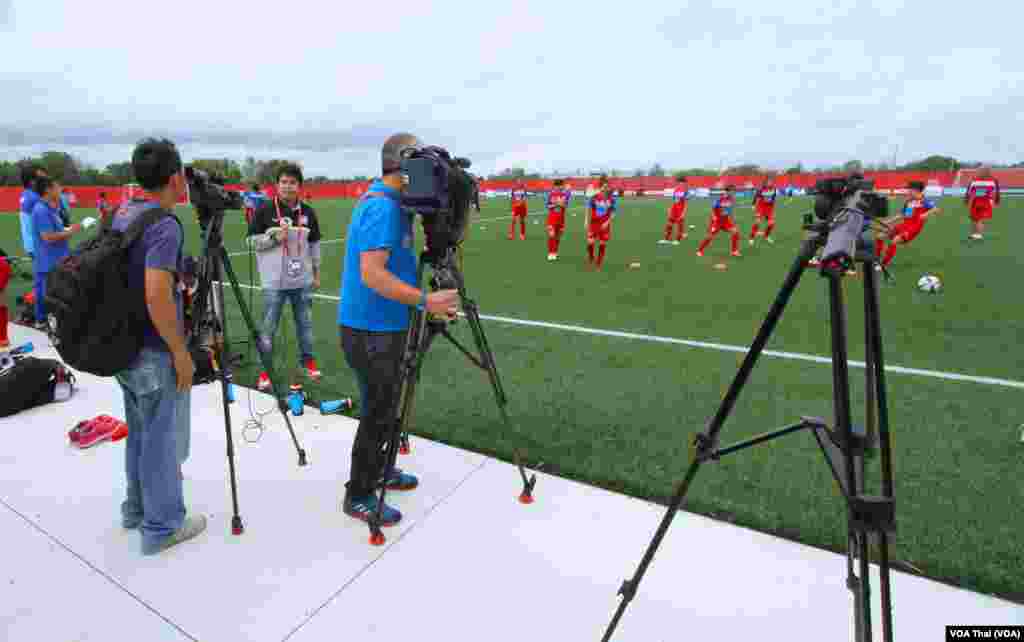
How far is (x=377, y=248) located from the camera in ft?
7.87

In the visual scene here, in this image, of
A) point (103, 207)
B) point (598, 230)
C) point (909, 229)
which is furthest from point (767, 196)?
point (103, 207)

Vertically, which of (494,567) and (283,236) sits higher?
(283,236)

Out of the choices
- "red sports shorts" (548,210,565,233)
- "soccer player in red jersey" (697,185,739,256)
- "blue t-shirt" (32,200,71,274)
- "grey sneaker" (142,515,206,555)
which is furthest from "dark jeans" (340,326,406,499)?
"soccer player in red jersey" (697,185,739,256)

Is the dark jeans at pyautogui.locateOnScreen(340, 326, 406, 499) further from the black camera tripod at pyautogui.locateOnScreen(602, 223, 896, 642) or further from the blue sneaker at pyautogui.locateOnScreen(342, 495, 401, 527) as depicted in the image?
the black camera tripod at pyautogui.locateOnScreen(602, 223, 896, 642)

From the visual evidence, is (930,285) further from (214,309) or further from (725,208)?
(214,309)

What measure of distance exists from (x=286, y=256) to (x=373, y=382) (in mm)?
2739

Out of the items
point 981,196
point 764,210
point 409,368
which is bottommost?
point 409,368

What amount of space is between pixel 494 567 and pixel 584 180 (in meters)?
52.0

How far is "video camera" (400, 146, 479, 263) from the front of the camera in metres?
2.25

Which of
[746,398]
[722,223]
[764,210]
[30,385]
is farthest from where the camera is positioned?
[764,210]

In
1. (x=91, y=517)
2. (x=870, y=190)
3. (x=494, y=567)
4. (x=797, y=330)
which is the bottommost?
(x=91, y=517)

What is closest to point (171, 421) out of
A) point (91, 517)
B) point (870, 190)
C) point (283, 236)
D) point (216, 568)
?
point (216, 568)

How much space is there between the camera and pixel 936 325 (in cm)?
665

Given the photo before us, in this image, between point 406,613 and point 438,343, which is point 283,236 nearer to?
point 438,343
